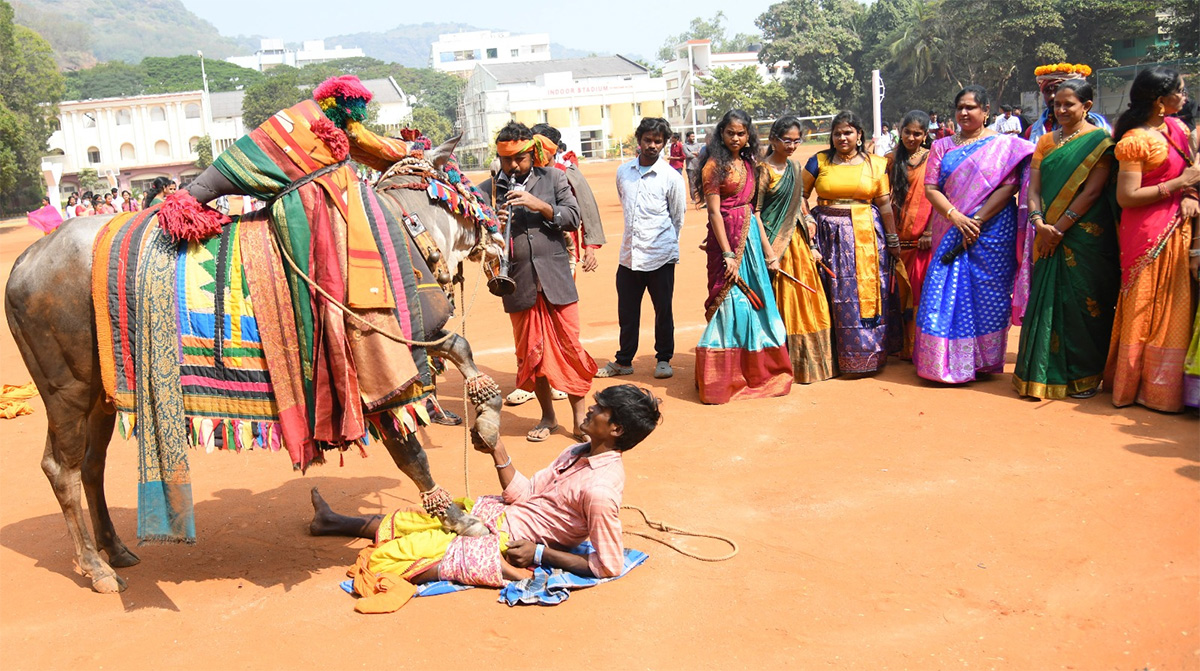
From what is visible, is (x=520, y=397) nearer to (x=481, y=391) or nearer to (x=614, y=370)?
(x=614, y=370)

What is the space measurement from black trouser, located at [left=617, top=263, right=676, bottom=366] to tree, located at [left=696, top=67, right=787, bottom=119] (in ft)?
149

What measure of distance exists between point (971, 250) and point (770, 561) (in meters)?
3.57

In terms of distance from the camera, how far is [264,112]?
70.2m

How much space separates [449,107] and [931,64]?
209ft

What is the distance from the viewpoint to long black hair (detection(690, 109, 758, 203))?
689cm

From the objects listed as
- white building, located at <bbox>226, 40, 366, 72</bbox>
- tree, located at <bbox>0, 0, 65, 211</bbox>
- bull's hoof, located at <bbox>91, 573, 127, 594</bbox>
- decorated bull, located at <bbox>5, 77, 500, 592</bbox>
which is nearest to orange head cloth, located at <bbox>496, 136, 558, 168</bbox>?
decorated bull, located at <bbox>5, 77, 500, 592</bbox>

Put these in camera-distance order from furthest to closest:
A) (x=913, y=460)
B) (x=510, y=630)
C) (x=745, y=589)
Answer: (x=913, y=460)
(x=745, y=589)
(x=510, y=630)

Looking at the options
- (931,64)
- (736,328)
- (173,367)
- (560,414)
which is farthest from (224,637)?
(931,64)

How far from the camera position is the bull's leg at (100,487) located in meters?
4.78

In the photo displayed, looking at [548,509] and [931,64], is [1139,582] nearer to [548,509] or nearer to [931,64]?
[548,509]

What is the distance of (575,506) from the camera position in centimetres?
423

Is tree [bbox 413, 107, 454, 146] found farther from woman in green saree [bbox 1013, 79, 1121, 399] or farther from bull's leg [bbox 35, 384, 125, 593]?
bull's leg [bbox 35, 384, 125, 593]

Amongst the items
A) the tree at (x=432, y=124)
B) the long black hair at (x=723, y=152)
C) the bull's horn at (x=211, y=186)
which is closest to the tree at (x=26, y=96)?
the tree at (x=432, y=124)

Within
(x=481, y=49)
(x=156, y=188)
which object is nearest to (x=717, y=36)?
(x=481, y=49)
